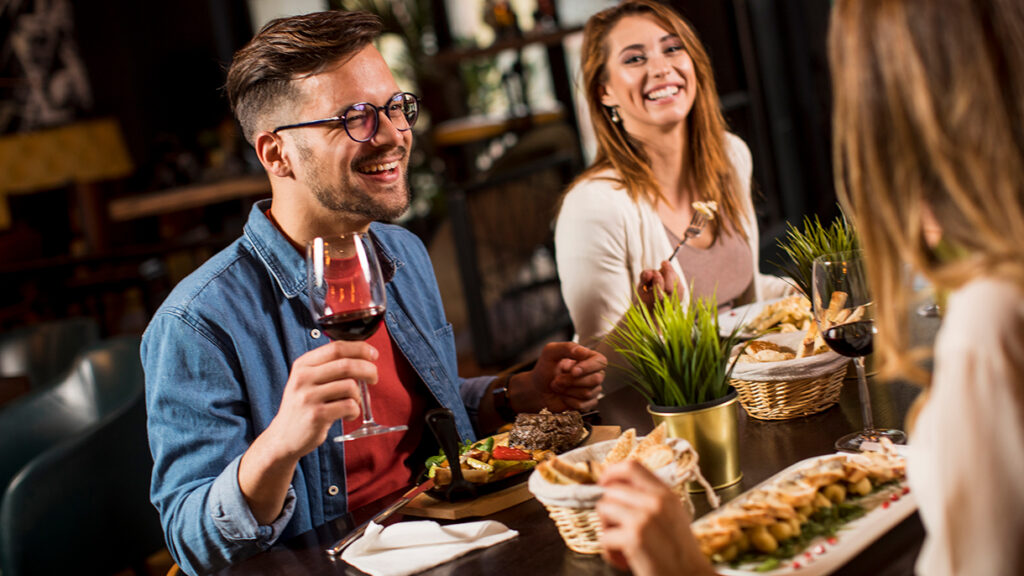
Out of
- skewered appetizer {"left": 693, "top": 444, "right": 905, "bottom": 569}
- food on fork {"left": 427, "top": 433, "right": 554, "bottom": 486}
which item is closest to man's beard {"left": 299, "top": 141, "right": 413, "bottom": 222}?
food on fork {"left": 427, "top": 433, "right": 554, "bottom": 486}

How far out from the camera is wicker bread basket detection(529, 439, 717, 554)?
1026 mm

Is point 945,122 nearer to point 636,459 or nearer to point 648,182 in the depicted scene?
point 636,459

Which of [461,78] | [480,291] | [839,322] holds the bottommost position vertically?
[480,291]

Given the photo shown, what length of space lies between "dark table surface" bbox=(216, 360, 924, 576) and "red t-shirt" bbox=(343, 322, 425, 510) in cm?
24

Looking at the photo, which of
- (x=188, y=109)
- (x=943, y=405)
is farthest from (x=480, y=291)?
(x=188, y=109)

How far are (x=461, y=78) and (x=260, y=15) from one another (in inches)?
92.0

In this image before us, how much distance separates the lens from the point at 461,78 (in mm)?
8789

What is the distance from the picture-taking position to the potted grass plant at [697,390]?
1188 mm

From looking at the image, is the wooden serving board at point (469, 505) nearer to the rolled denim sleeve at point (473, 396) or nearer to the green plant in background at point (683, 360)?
the green plant in background at point (683, 360)

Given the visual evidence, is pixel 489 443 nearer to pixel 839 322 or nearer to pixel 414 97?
pixel 839 322

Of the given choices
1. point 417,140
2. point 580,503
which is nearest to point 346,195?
point 580,503

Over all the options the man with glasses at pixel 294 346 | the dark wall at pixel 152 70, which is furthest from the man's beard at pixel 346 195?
the dark wall at pixel 152 70

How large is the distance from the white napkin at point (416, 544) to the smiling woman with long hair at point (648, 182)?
1193 mm

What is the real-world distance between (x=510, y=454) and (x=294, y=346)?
18.0 inches
